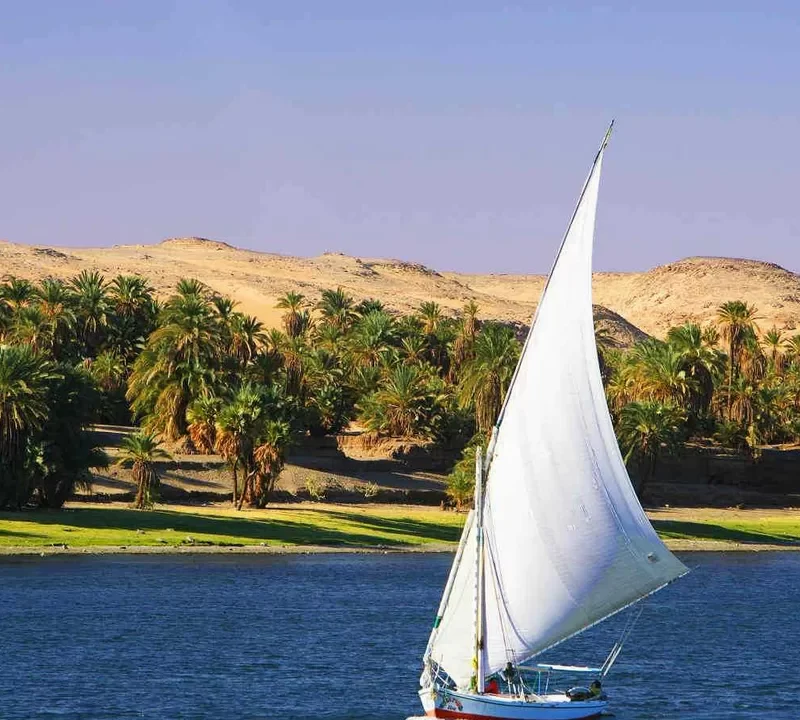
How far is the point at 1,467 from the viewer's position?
77.2 meters

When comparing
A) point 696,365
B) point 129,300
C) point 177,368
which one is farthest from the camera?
point 129,300

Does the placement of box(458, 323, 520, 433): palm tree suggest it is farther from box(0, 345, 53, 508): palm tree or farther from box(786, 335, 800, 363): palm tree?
box(786, 335, 800, 363): palm tree

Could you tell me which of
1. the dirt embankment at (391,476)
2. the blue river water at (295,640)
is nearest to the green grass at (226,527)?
the blue river water at (295,640)

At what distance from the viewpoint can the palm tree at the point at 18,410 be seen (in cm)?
7562

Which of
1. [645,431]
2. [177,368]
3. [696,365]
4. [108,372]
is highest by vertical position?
[696,365]

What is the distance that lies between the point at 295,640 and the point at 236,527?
24.4 meters

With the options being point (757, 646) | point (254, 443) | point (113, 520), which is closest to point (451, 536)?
point (254, 443)

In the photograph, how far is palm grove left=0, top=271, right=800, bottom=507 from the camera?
80125mm

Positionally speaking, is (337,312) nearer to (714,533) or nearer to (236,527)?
(714,533)

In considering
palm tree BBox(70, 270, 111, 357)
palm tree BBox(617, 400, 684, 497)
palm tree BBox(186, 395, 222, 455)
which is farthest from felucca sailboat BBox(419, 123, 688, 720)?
palm tree BBox(70, 270, 111, 357)

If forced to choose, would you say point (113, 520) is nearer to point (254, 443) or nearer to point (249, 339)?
point (254, 443)

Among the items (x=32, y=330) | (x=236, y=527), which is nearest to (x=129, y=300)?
(x=32, y=330)

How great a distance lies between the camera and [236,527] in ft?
264

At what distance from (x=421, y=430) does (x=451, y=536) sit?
15916 millimetres
